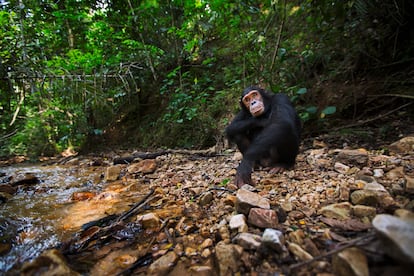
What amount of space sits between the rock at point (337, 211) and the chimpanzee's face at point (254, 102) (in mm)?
1171

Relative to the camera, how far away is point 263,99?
218 centimetres

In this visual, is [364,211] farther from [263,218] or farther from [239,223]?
[239,223]

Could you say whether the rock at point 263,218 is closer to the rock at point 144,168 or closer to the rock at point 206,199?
the rock at point 206,199

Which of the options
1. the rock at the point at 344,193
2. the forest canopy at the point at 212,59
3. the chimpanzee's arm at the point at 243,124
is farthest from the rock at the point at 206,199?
the forest canopy at the point at 212,59

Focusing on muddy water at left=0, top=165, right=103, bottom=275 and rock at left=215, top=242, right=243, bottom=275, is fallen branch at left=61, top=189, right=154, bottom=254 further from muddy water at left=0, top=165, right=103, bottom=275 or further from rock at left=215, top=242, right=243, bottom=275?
rock at left=215, top=242, right=243, bottom=275

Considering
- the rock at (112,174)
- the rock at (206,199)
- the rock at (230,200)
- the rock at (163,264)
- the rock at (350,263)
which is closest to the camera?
the rock at (350,263)

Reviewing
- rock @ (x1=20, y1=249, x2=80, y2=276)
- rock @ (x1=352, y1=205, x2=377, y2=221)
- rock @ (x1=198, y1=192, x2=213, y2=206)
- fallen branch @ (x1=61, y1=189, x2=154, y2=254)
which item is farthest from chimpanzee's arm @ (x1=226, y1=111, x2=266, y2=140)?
rock @ (x1=20, y1=249, x2=80, y2=276)

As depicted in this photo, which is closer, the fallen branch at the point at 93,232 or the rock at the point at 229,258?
the rock at the point at 229,258

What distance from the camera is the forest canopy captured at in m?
2.79

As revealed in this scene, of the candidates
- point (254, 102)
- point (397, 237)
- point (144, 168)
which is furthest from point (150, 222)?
point (144, 168)

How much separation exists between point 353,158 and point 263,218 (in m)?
1.24

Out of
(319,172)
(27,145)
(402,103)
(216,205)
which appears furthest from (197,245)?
(27,145)

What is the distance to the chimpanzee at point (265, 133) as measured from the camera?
175 cm

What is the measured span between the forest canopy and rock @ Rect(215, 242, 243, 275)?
2.27 m
